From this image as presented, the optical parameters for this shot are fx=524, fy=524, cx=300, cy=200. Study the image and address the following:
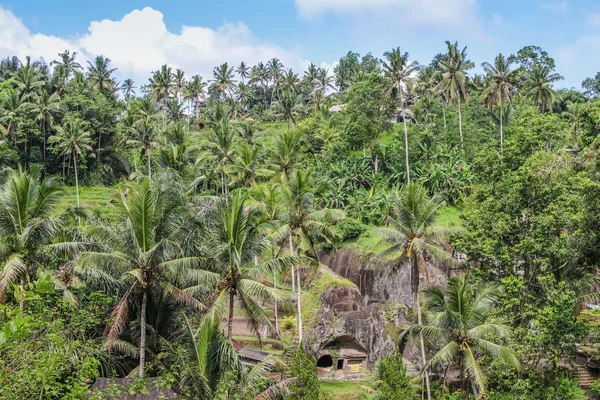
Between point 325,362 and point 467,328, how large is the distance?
10982 millimetres

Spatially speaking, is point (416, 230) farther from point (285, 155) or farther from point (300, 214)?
point (285, 155)

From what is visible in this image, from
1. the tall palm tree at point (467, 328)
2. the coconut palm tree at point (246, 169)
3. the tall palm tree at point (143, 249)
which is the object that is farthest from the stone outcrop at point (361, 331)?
the coconut palm tree at point (246, 169)

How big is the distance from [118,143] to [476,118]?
36.7 metres

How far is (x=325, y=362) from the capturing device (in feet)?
96.4

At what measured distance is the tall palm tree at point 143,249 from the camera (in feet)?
59.6

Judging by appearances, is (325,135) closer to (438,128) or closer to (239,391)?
(438,128)

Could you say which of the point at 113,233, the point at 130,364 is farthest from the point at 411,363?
the point at 113,233

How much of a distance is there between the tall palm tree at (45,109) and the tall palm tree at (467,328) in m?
43.0

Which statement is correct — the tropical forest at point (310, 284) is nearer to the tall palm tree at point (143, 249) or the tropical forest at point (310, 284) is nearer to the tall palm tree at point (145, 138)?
the tall palm tree at point (143, 249)

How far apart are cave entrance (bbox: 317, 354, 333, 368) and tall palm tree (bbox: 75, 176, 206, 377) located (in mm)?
11472

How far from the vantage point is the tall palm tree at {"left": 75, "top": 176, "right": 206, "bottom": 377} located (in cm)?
1817

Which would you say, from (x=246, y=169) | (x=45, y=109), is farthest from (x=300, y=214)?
(x=45, y=109)

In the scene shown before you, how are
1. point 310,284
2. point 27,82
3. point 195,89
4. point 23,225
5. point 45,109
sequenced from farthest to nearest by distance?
point 195,89, point 27,82, point 45,109, point 310,284, point 23,225

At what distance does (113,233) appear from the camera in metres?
19.0
